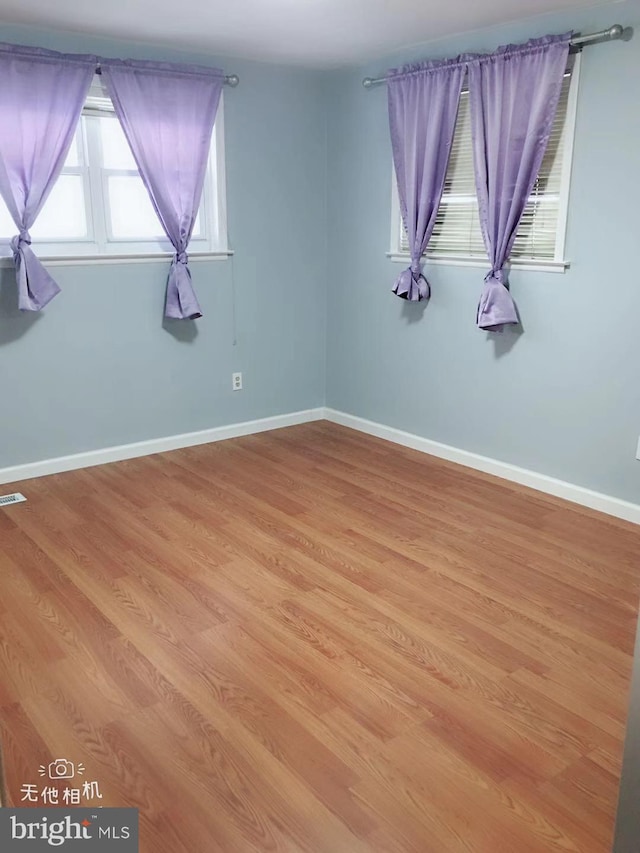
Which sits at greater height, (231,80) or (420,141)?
(231,80)

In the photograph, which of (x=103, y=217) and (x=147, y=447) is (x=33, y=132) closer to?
(x=103, y=217)

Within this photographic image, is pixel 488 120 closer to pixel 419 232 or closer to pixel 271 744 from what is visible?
pixel 419 232

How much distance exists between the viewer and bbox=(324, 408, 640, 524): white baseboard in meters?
3.62

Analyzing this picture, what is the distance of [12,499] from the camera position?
3.77m

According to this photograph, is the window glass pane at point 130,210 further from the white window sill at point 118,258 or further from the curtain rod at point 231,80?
the curtain rod at point 231,80

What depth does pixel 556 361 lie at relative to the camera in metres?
3.75

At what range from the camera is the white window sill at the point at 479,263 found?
11.9 ft

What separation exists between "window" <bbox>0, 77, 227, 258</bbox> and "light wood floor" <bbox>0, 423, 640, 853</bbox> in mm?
1322

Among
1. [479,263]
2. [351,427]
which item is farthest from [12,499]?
[479,263]

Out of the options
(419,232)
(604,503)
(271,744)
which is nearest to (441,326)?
(419,232)

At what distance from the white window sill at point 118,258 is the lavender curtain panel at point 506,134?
5.36ft

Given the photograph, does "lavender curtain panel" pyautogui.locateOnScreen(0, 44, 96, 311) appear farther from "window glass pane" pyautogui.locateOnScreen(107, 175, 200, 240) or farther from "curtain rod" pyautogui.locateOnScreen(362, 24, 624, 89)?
"curtain rod" pyautogui.locateOnScreen(362, 24, 624, 89)

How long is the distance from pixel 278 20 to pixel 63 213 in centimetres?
150

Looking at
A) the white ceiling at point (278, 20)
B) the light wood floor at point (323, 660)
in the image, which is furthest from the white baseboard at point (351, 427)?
the white ceiling at point (278, 20)
